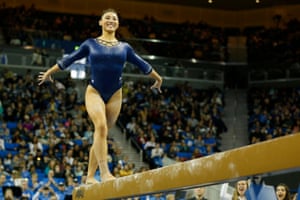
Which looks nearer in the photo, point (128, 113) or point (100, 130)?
point (100, 130)

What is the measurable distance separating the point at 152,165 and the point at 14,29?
684cm

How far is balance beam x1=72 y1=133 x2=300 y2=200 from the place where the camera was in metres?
3.43

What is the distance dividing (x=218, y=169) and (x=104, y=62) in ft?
9.87

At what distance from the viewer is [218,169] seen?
13.5 ft

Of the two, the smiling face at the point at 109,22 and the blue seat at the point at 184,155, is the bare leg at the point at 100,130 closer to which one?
the smiling face at the point at 109,22

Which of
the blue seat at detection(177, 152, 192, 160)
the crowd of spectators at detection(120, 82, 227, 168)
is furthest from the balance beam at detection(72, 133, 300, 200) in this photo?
the blue seat at detection(177, 152, 192, 160)

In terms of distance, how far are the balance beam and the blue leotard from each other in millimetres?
1229

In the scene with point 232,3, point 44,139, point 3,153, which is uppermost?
point 232,3

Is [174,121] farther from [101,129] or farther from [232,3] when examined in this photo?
[101,129]

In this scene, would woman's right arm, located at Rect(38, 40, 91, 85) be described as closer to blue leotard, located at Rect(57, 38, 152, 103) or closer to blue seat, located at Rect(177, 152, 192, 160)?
blue leotard, located at Rect(57, 38, 152, 103)

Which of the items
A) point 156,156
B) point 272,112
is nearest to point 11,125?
point 156,156

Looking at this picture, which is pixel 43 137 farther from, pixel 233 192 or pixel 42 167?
pixel 233 192

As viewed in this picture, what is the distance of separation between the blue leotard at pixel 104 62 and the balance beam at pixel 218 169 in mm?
1229

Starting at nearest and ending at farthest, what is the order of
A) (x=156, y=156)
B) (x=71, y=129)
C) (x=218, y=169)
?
(x=218, y=169) → (x=156, y=156) → (x=71, y=129)
